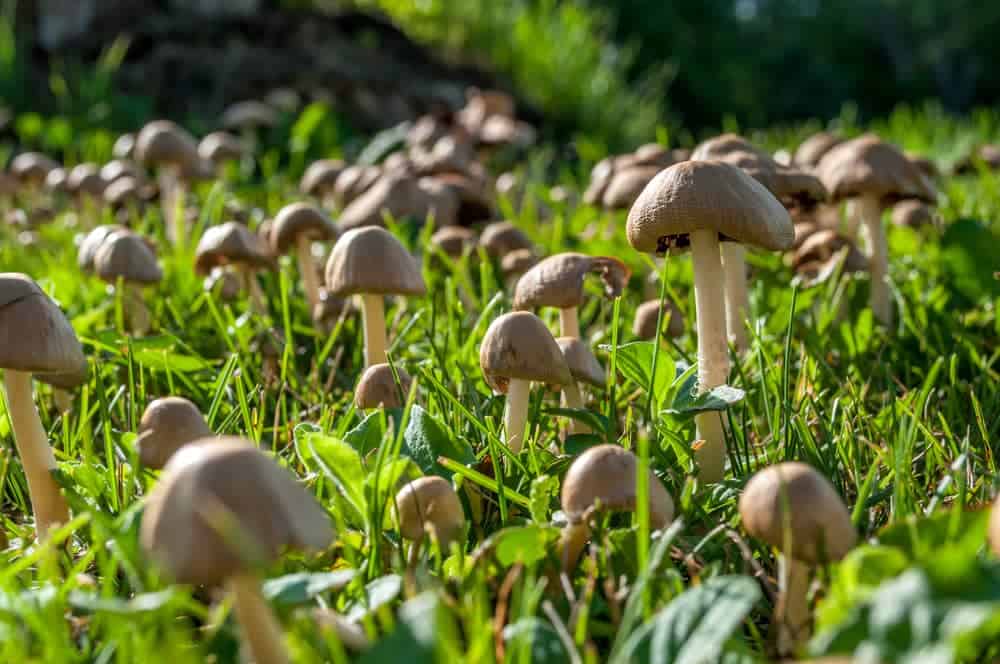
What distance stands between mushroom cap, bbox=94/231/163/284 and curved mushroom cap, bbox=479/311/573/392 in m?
1.65

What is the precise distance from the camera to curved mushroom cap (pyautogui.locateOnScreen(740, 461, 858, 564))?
1.52 metres

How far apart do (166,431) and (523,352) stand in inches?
28.5

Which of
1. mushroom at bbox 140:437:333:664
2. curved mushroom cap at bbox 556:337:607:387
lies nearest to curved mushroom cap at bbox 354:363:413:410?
curved mushroom cap at bbox 556:337:607:387

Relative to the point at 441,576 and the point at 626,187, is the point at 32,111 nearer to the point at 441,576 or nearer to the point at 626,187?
the point at 626,187

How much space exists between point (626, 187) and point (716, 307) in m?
1.57

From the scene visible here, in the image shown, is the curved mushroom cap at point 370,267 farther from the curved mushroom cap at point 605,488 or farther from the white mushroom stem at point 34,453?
the curved mushroom cap at point 605,488

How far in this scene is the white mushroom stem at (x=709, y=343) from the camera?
2182 mm

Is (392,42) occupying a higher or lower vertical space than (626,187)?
higher

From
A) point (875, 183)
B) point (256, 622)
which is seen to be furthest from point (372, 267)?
point (875, 183)

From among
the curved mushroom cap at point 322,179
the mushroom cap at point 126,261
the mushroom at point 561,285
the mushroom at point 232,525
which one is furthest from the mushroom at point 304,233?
the mushroom at point 232,525

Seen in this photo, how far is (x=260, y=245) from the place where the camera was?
11.8 ft

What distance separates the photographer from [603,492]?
1.71 m

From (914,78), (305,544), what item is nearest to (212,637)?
(305,544)

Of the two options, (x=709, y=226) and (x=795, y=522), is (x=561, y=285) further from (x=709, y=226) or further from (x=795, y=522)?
(x=795, y=522)
